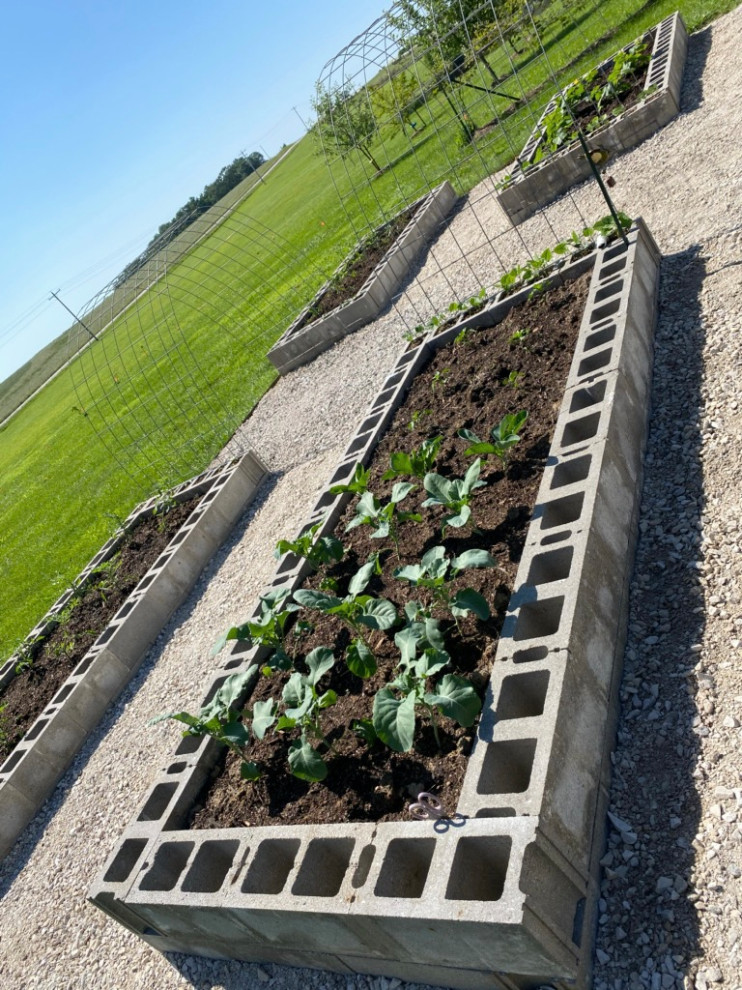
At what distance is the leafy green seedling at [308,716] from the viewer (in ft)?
11.2

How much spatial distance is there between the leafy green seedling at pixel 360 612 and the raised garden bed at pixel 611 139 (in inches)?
254

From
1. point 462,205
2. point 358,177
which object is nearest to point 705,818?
Result: point 462,205

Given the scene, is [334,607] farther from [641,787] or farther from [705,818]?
[705,818]

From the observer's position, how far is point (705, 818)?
261 cm

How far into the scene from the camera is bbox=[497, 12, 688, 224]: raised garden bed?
8234 millimetres

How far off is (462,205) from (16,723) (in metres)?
9.88

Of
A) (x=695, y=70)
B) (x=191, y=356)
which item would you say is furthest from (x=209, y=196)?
(x=695, y=70)

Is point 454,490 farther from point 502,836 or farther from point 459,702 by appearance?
point 502,836

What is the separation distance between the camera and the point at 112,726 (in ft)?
21.1

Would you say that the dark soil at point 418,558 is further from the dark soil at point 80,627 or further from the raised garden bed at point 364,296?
the raised garden bed at point 364,296

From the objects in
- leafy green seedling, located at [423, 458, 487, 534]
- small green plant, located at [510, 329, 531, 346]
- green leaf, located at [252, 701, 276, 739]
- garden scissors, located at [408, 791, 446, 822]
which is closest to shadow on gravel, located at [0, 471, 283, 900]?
green leaf, located at [252, 701, 276, 739]

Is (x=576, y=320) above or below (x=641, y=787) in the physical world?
above

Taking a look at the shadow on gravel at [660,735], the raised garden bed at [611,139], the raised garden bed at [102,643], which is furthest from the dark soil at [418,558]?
the raised garden bed at [611,139]

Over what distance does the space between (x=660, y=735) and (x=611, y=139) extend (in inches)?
306
